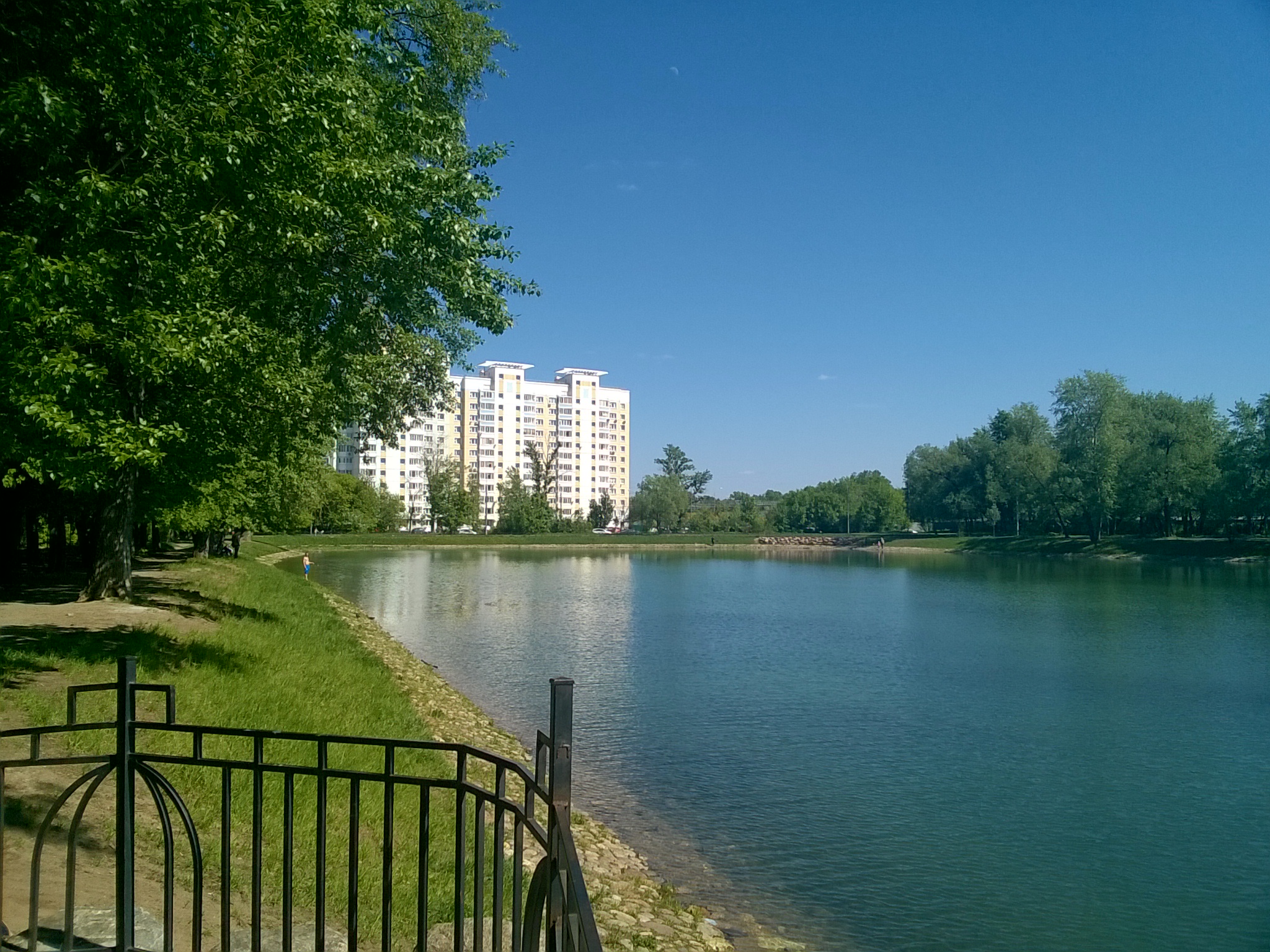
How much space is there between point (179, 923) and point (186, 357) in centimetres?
534

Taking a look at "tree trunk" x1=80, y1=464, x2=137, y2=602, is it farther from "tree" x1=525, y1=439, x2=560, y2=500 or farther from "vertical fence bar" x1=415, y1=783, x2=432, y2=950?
"tree" x1=525, y1=439, x2=560, y2=500

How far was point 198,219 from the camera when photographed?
30.6 ft

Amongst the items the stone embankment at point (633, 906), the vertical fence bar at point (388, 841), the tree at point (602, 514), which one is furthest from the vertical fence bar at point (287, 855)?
the tree at point (602, 514)

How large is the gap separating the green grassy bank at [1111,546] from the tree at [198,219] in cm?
7641

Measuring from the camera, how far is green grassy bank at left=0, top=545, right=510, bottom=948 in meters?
6.95

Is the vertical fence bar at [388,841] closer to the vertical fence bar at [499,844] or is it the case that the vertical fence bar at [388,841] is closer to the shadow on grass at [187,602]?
the vertical fence bar at [499,844]

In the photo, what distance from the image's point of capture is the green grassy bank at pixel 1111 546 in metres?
73.6

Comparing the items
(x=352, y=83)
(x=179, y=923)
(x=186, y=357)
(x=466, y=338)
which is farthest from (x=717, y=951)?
(x=466, y=338)

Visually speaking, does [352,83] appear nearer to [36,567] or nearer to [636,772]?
[636,772]

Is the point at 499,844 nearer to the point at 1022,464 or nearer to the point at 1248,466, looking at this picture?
the point at 1248,466

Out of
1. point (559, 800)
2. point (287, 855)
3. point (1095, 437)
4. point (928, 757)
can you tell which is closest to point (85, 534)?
point (928, 757)

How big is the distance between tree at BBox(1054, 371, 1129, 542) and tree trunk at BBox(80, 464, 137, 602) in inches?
3277

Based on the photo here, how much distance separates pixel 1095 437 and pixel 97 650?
3531 inches

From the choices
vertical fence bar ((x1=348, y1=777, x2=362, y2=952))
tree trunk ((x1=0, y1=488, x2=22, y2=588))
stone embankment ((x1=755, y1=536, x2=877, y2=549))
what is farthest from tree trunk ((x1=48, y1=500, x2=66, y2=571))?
Answer: stone embankment ((x1=755, y1=536, x2=877, y2=549))
